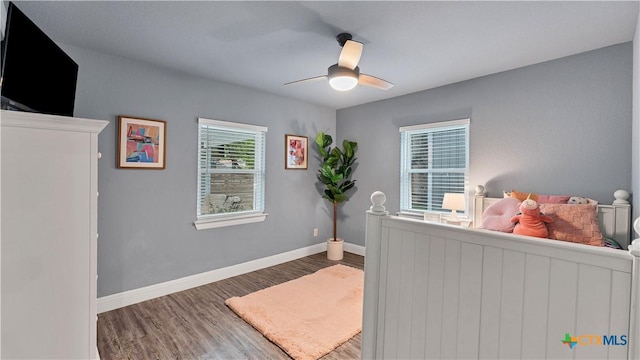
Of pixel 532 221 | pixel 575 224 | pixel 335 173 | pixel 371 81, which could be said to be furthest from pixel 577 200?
pixel 335 173

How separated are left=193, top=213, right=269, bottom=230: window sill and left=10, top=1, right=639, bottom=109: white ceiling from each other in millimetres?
1732

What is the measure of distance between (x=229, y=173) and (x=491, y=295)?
123 inches

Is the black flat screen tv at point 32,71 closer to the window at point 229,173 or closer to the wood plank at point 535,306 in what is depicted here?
the window at point 229,173

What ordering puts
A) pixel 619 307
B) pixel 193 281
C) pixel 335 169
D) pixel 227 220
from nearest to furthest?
1. pixel 619 307
2. pixel 193 281
3. pixel 227 220
4. pixel 335 169

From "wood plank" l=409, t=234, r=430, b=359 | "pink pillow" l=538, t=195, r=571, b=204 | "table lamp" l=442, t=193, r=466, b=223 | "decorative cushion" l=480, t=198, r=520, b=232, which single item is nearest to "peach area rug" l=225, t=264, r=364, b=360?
"wood plank" l=409, t=234, r=430, b=359

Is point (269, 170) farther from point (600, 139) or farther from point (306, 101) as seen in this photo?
point (600, 139)

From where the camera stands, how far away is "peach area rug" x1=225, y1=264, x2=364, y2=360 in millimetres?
2182

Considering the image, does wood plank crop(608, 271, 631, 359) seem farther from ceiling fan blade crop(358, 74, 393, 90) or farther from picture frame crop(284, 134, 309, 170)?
picture frame crop(284, 134, 309, 170)

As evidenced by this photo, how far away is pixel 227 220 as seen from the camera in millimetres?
3543

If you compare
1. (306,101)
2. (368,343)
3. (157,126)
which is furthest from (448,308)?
(306,101)

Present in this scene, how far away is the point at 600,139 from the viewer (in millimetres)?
2568

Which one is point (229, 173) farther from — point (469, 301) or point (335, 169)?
point (469, 301)

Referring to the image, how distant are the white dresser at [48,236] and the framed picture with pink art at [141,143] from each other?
1.29 metres

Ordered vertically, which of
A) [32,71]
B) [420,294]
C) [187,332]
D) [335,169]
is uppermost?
[32,71]
